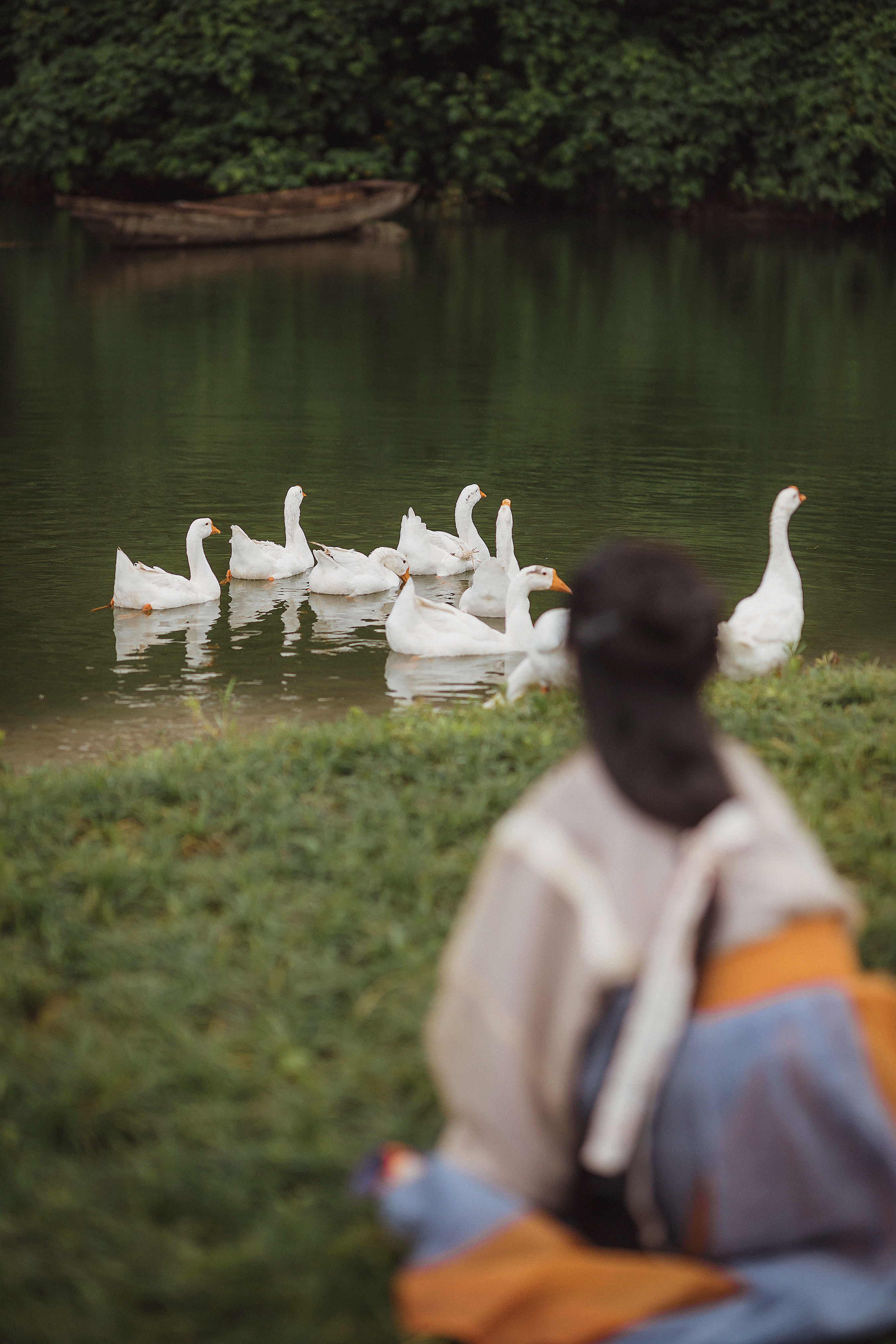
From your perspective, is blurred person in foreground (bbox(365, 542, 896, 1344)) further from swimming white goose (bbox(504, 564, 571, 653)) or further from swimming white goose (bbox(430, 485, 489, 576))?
swimming white goose (bbox(430, 485, 489, 576))

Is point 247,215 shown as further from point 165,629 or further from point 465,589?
point 165,629

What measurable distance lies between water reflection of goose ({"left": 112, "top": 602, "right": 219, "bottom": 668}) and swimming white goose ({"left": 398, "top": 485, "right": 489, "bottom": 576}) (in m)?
1.55

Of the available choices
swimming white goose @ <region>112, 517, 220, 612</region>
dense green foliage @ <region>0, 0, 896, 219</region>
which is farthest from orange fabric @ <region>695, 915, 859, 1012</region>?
dense green foliage @ <region>0, 0, 896, 219</region>

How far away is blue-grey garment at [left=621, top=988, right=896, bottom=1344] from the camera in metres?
2.32

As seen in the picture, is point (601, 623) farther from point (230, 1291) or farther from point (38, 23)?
point (38, 23)

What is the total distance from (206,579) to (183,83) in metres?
28.5

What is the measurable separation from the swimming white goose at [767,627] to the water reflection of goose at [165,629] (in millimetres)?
3130

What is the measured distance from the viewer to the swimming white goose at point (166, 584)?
908 cm

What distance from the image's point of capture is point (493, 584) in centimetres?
924

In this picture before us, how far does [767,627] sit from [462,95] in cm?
3253

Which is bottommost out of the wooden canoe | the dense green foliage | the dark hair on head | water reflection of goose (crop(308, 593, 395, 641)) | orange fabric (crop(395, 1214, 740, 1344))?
water reflection of goose (crop(308, 593, 395, 641))

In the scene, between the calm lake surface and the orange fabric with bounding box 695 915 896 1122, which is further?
the calm lake surface

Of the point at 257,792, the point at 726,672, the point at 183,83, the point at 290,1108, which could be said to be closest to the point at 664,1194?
the point at 290,1108

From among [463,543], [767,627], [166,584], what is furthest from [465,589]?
[767,627]
